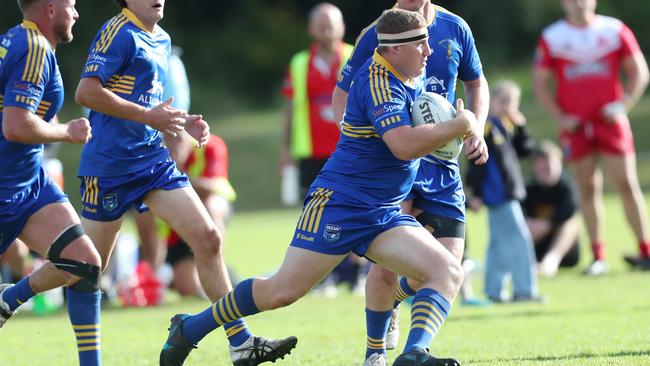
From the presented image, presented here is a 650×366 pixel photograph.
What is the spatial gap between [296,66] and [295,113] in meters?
0.51

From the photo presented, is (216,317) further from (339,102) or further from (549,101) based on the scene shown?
(549,101)

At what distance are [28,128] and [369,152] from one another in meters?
1.82

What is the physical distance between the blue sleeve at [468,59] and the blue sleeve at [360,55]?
573 millimetres

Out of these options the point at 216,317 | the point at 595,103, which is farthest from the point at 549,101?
the point at 216,317

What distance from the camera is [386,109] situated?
625cm

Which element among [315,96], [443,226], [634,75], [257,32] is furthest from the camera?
[257,32]

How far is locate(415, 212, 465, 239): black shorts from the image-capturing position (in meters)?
7.41

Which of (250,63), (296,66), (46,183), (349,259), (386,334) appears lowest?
(250,63)

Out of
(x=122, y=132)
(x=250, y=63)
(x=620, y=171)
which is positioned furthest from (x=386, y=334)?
(x=250, y=63)

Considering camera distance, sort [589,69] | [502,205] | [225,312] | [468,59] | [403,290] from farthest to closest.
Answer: [589,69]
[502,205]
[403,290]
[468,59]
[225,312]

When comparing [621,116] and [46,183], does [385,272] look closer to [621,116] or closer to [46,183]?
[46,183]

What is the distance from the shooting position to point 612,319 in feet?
30.0

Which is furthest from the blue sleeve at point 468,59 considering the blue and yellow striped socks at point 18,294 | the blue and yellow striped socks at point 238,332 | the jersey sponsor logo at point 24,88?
the blue and yellow striped socks at point 18,294

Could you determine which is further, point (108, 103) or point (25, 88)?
point (108, 103)
